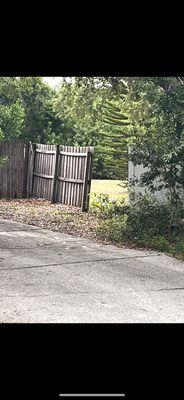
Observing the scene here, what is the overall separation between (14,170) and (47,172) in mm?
898

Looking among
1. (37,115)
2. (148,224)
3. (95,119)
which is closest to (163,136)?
(148,224)

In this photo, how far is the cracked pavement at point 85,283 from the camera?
16.9ft

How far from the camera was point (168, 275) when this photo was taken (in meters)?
6.82

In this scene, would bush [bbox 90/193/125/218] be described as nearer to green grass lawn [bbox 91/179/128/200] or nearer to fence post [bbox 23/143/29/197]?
fence post [bbox 23/143/29/197]

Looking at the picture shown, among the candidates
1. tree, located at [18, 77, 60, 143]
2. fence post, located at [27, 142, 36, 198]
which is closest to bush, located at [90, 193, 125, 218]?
fence post, located at [27, 142, 36, 198]

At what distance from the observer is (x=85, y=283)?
629cm

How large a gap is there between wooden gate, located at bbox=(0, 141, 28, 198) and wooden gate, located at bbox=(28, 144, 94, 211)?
154mm

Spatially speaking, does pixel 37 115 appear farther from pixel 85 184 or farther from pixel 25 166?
pixel 85 184
